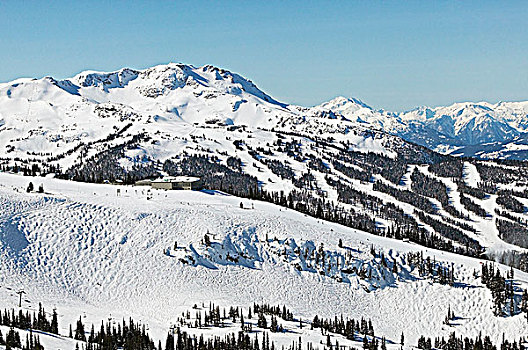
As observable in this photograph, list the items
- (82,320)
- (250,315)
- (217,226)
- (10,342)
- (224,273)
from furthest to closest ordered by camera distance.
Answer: (217,226) < (224,273) < (250,315) < (82,320) < (10,342)

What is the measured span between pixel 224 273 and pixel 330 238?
40728 mm

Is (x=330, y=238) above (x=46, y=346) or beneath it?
above

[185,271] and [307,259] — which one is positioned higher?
[307,259]

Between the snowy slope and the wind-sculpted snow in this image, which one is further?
the wind-sculpted snow

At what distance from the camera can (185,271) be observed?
513ft

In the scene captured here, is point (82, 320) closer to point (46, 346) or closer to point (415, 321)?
point (46, 346)

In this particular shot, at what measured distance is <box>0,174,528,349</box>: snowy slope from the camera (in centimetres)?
14325


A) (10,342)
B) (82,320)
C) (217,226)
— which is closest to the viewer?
(10,342)

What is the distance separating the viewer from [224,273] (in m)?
159

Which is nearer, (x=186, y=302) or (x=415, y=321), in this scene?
(x=186, y=302)

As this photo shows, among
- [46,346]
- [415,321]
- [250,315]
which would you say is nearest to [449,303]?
[415,321]

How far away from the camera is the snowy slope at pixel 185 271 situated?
470 ft

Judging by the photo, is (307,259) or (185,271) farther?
(307,259)

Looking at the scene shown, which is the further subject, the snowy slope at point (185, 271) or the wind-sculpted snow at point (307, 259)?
the wind-sculpted snow at point (307, 259)
